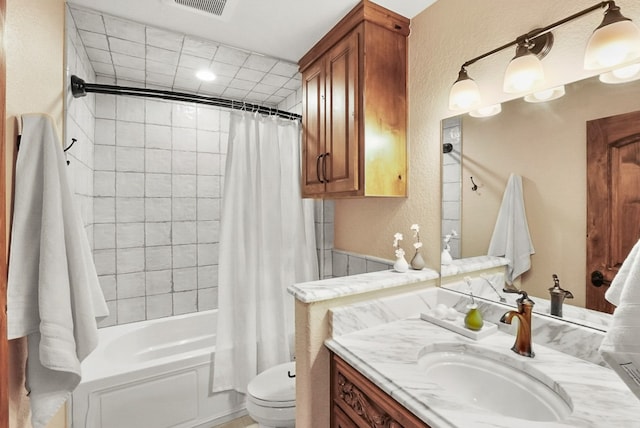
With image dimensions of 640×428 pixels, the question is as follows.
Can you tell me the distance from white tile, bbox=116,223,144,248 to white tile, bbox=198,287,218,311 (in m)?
0.69

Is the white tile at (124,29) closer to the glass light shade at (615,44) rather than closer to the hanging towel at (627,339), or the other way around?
the glass light shade at (615,44)

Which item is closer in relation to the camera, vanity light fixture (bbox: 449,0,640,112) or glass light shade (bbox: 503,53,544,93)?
vanity light fixture (bbox: 449,0,640,112)

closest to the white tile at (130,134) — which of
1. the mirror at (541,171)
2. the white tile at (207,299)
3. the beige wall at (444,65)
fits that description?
the white tile at (207,299)

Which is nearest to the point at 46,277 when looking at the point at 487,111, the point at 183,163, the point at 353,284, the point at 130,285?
the point at 353,284

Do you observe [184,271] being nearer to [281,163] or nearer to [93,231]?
[93,231]

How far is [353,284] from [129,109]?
2443 millimetres

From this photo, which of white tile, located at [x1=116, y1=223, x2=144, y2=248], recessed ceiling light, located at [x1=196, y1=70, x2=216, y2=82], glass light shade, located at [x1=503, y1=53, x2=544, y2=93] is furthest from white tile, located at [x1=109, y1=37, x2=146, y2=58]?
glass light shade, located at [x1=503, y1=53, x2=544, y2=93]

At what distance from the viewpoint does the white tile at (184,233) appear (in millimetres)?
2695

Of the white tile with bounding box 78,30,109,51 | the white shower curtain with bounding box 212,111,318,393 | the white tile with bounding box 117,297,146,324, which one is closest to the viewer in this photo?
the white tile with bounding box 78,30,109,51

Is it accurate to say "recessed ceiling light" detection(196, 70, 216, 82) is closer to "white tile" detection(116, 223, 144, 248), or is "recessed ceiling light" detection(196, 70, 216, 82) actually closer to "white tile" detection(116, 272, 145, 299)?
"white tile" detection(116, 223, 144, 248)

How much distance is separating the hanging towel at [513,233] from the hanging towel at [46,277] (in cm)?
165

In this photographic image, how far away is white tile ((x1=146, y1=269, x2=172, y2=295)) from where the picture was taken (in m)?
2.58

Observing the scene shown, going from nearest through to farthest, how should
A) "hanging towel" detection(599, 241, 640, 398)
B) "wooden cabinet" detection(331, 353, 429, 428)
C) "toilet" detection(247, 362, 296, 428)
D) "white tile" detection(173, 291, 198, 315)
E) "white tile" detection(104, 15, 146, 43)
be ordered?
"hanging towel" detection(599, 241, 640, 398), "wooden cabinet" detection(331, 353, 429, 428), "toilet" detection(247, 362, 296, 428), "white tile" detection(104, 15, 146, 43), "white tile" detection(173, 291, 198, 315)

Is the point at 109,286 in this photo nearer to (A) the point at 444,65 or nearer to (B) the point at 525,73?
(A) the point at 444,65
